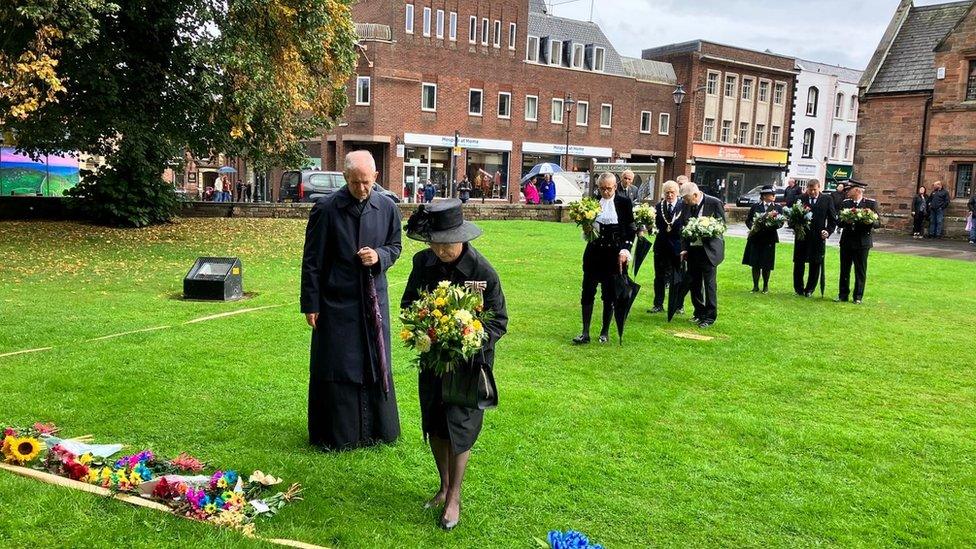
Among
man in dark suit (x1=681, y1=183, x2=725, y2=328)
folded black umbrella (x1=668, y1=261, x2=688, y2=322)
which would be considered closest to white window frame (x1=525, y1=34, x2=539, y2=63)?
man in dark suit (x1=681, y1=183, x2=725, y2=328)

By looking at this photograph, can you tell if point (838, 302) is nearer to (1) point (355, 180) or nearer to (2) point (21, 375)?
(1) point (355, 180)

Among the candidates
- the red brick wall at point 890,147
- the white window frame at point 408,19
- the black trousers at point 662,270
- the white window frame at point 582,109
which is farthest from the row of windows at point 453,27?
the black trousers at point 662,270

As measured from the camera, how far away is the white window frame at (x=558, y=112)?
52.1 metres

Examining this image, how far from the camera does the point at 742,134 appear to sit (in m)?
62.3

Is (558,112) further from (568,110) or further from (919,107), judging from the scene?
(919,107)

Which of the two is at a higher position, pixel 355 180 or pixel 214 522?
pixel 355 180

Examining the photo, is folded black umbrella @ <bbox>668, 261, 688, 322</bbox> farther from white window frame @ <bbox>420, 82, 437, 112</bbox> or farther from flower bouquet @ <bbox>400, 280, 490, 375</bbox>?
white window frame @ <bbox>420, 82, 437, 112</bbox>

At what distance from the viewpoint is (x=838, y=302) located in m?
13.9

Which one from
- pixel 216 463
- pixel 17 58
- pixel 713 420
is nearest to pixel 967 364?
pixel 713 420

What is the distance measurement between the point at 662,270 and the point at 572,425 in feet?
20.3

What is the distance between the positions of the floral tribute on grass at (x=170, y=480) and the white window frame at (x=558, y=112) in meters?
48.8

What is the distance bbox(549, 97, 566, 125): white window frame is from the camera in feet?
171

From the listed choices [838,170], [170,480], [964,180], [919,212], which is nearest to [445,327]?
[170,480]

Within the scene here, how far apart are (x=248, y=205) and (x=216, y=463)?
2239 cm
